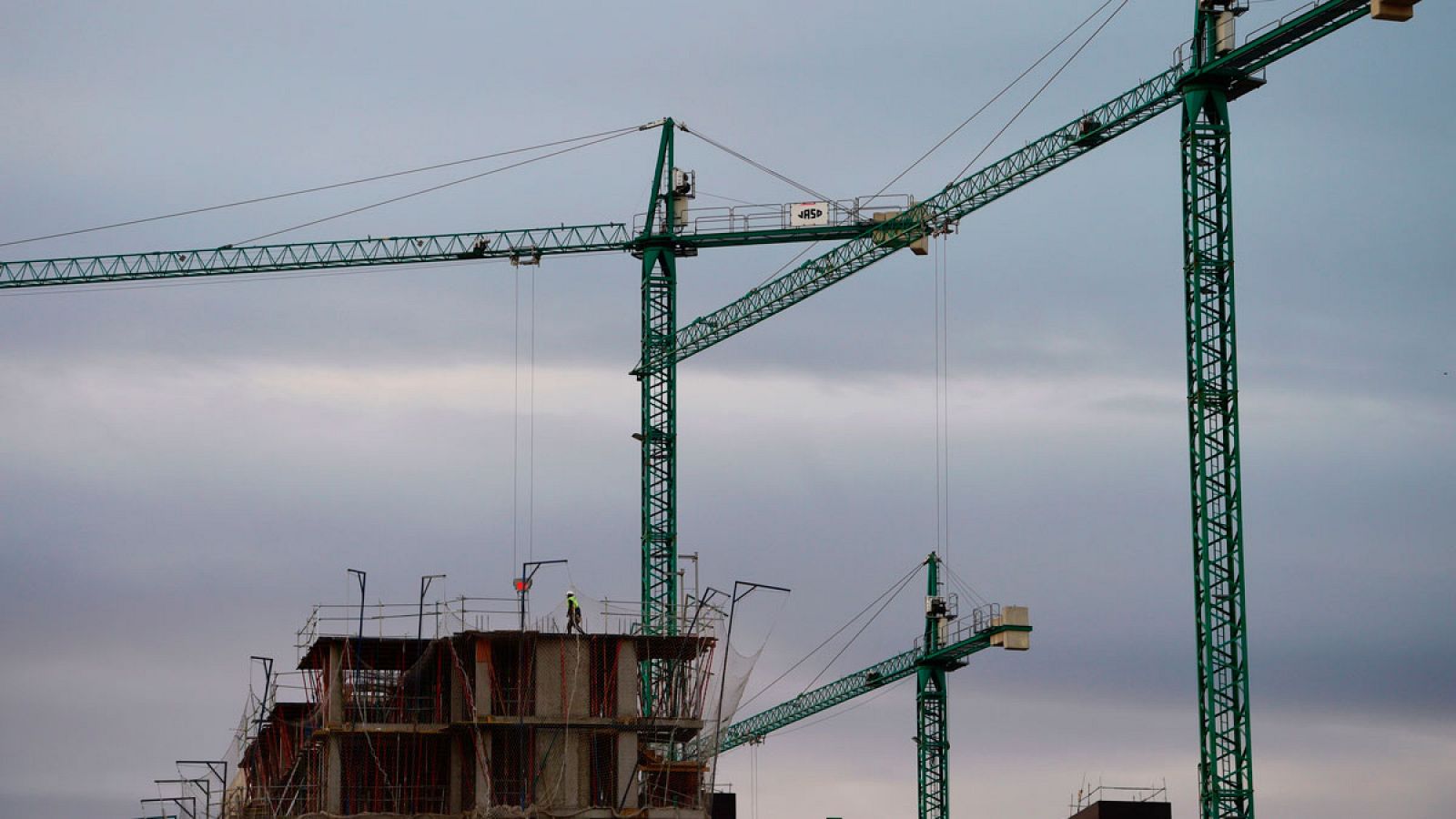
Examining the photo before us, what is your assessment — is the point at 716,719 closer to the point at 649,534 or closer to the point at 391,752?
the point at 391,752

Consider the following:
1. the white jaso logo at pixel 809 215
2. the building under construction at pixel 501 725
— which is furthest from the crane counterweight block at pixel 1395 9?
the white jaso logo at pixel 809 215

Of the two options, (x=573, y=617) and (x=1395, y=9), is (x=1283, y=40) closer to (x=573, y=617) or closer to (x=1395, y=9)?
(x=1395, y=9)

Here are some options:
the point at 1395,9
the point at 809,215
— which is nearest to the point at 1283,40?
the point at 1395,9

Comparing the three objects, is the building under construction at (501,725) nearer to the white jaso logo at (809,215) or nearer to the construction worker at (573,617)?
the construction worker at (573,617)

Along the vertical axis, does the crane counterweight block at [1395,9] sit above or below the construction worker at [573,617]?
above

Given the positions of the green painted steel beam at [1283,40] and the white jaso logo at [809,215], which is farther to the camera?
the white jaso logo at [809,215]

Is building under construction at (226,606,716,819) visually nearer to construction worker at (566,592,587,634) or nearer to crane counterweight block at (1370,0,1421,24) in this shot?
construction worker at (566,592,587,634)

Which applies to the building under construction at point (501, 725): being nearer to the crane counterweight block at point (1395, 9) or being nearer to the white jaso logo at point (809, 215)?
the crane counterweight block at point (1395, 9)

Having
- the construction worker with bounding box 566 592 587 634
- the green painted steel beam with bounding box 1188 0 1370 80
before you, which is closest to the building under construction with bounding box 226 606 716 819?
the construction worker with bounding box 566 592 587 634

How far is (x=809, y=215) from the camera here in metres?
149

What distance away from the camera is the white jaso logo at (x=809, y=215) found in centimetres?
14900

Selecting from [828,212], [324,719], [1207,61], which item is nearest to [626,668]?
[324,719]

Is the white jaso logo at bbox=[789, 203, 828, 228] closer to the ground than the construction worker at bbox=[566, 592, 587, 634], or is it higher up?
higher up

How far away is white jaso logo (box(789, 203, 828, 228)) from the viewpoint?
489ft
